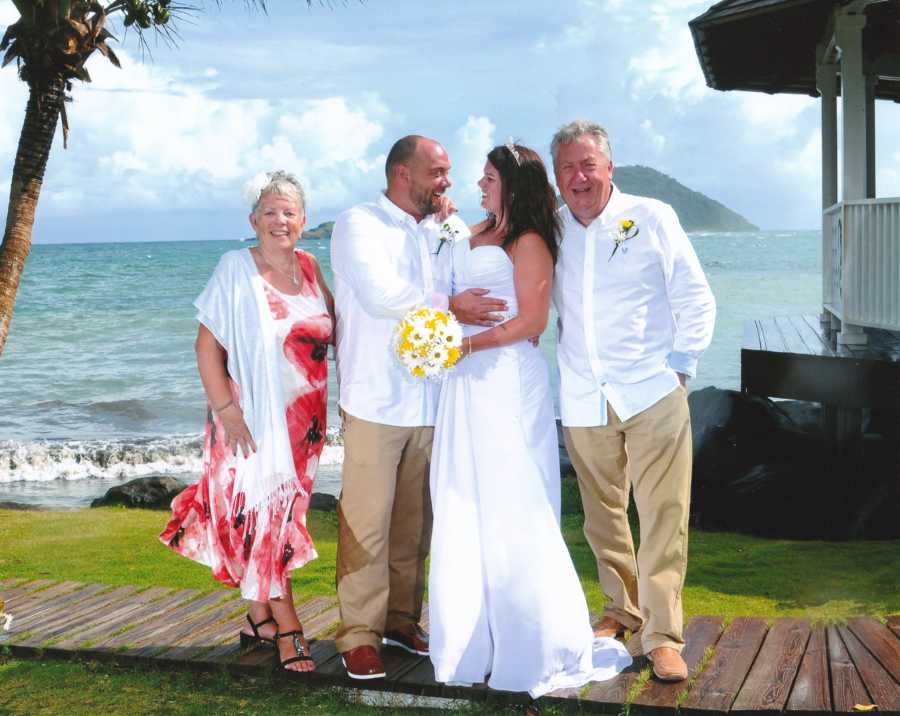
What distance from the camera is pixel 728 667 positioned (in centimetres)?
497

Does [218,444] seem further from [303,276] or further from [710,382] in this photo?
[710,382]

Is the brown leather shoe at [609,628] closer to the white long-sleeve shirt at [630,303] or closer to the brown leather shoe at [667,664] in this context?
the brown leather shoe at [667,664]

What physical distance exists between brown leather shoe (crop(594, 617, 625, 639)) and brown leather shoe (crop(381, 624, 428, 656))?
761 millimetres

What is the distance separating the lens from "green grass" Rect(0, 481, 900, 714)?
16.5 feet

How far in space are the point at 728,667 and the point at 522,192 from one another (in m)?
2.20

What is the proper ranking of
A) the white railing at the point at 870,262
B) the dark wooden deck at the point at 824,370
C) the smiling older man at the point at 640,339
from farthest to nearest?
1. the white railing at the point at 870,262
2. the dark wooden deck at the point at 824,370
3. the smiling older man at the point at 640,339

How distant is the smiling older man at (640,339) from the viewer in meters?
4.70

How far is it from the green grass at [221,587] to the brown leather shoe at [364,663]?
14cm

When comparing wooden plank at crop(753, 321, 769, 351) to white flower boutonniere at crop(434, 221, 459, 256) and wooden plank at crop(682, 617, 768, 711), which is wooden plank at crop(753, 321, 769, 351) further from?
white flower boutonniere at crop(434, 221, 459, 256)

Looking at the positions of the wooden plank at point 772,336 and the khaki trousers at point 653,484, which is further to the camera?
the wooden plank at point 772,336

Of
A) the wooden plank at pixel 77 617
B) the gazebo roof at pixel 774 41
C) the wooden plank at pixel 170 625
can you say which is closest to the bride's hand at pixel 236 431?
the wooden plank at pixel 170 625

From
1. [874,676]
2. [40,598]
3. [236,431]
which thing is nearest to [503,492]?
[236,431]

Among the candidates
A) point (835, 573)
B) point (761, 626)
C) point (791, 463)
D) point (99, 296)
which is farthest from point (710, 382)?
point (99, 296)

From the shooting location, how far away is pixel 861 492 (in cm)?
999
